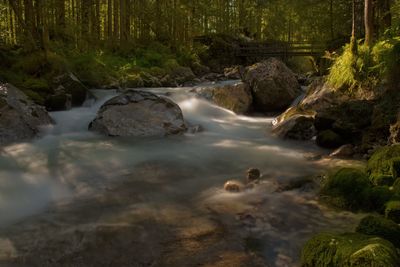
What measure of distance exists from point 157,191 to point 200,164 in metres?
2.08

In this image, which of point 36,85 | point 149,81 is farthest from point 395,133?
point 149,81

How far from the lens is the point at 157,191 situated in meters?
7.35

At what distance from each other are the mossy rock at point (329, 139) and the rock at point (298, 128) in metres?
0.65

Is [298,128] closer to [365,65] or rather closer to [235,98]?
[365,65]

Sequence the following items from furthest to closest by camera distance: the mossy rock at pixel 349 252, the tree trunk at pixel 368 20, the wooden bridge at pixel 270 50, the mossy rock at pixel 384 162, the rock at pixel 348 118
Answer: the wooden bridge at pixel 270 50, the tree trunk at pixel 368 20, the rock at pixel 348 118, the mossy rock at pixel 384 162, the mossy rock at pixel 349 252

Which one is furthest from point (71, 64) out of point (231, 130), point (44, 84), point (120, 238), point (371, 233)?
point (371, 233)

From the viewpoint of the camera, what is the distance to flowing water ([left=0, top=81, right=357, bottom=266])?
5.56 meters

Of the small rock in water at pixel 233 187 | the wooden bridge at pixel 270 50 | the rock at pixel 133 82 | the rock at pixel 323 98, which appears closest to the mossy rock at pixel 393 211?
the small rock in water at pixel 233 187

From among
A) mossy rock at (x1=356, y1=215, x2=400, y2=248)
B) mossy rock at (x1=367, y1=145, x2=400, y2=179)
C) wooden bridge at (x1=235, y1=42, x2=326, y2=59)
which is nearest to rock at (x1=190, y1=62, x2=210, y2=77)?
wooden bridge at (x1=235, y1=42, x2=326, y2=59)

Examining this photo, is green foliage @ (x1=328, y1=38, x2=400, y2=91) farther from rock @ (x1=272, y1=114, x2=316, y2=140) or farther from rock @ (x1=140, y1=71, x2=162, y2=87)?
rock @ (x1=140, y1=71, x2=162, y2=87)

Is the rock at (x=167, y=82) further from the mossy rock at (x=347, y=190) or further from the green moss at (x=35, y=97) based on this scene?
the mossy rock at (x=347, y=190)

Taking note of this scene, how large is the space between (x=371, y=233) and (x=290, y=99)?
428 inches

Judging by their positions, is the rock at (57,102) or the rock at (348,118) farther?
the rock at (57,102)

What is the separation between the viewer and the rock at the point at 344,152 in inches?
369
